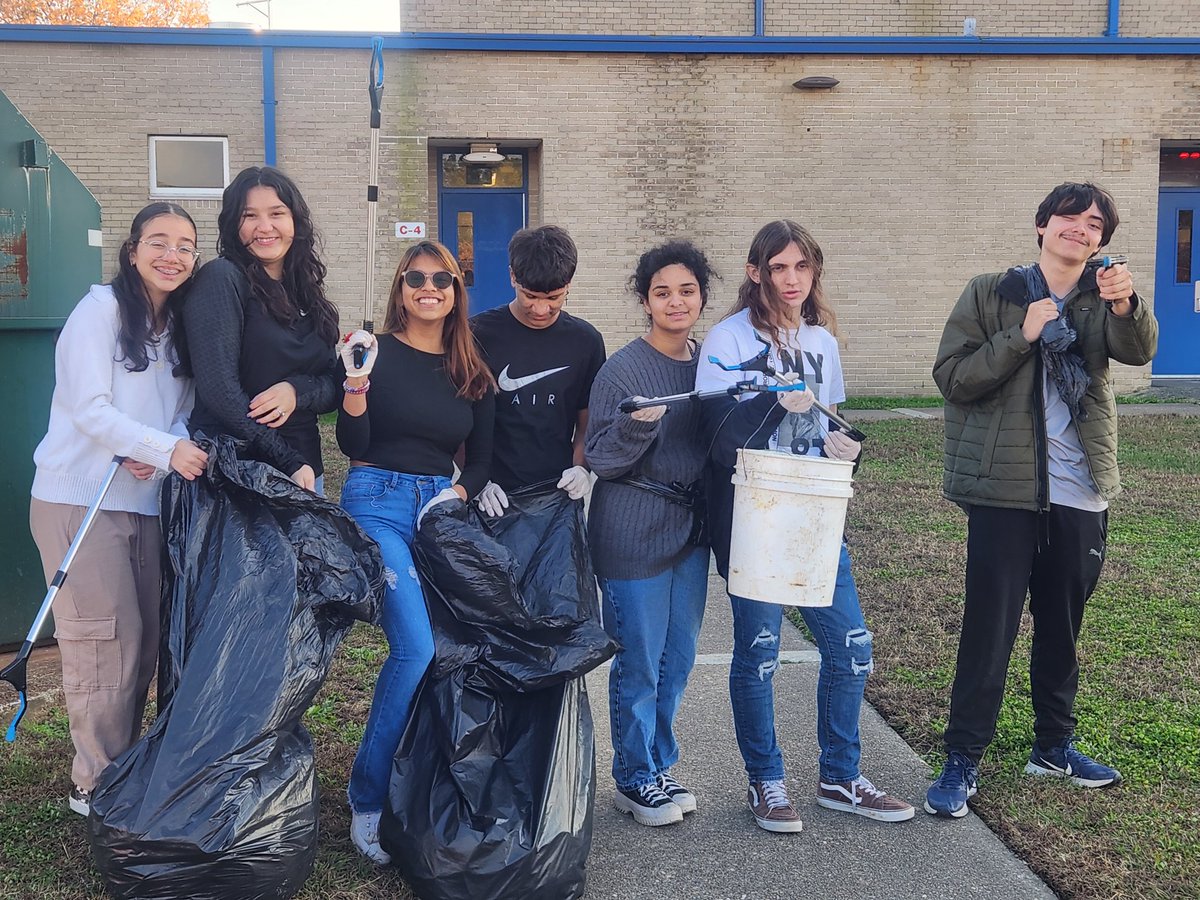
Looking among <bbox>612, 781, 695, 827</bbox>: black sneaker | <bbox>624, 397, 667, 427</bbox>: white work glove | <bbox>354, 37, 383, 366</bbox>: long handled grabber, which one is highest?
<bbox>354, 37, 383, 366</bbox>: long handled grabber

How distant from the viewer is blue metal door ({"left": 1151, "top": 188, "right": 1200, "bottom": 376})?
49.2 feet

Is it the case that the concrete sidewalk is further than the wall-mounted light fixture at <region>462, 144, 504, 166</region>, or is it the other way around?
the wall-mounted light fixture at <region>462, 144, 504, 166</region>

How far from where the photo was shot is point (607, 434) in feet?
10.8

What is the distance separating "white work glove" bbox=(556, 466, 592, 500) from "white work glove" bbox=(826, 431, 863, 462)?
2.42 ft

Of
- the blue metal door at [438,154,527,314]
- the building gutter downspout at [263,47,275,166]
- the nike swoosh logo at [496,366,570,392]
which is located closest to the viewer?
the nike swoosh logo at [496,366,570,392]

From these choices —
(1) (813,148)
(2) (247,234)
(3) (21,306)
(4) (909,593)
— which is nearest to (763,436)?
(2) (247,234)

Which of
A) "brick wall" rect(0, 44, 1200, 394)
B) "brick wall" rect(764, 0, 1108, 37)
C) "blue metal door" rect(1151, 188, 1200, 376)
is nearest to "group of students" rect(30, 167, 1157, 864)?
"brick wall" rect(0, 44, 1200, 394)

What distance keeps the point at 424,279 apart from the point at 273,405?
1.83 feet

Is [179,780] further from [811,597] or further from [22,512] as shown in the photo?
[22,512]

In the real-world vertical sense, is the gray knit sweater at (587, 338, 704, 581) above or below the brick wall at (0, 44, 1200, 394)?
below

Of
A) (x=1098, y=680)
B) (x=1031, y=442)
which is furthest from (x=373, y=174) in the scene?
(x=1098, y=680)

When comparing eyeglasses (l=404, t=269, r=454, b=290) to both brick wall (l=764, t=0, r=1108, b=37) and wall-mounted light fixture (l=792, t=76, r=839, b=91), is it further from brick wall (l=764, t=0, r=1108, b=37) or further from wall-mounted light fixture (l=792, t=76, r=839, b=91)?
brick wall (l=764, t=0, r=1108, b=37)

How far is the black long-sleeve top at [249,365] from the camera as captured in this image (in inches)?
Answer: 122

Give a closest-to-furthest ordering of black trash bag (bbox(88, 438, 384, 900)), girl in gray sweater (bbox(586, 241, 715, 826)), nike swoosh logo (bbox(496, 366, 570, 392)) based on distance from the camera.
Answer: black trash bag (bbox(88, 438, 384, 900))
girl in gray sweater (bbox(586, 241, 715, 826))
nike swoosh logo (bbox(496, 366, 570, 392))
